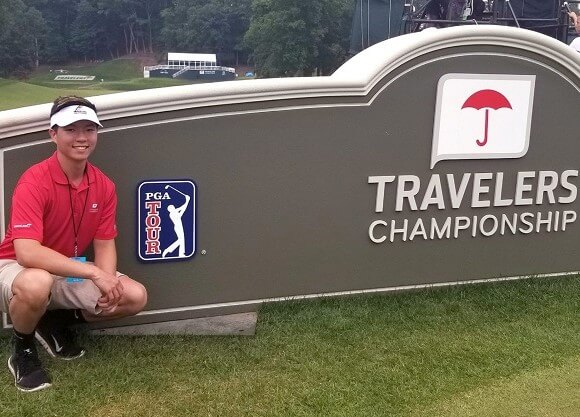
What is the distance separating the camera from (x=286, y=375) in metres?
3.23

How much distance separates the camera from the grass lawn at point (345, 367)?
296cm

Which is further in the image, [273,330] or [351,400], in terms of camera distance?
[273,330]

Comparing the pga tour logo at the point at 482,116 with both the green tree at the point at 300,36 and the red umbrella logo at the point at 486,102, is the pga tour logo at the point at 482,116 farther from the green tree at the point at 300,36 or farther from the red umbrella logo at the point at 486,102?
the green tree at the point at 300,36

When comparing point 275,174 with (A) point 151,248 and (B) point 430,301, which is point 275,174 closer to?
(A) point 151,248

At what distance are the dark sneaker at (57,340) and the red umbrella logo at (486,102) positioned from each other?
258cm

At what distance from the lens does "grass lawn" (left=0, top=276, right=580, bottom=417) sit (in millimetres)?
2959

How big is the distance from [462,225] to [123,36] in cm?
7363

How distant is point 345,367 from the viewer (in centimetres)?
333

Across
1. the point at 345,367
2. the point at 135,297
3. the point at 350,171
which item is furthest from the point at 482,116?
the point at 135,297

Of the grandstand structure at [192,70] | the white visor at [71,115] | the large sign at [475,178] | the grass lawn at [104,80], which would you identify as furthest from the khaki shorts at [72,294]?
the grandstand structure at [192,70]

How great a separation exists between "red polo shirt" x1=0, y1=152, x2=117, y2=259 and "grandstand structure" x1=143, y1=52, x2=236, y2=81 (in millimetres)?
43972

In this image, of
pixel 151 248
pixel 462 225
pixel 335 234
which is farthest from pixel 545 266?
pixel 151 248

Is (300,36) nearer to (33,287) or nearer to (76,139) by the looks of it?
(76,139)

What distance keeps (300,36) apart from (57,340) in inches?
2190
